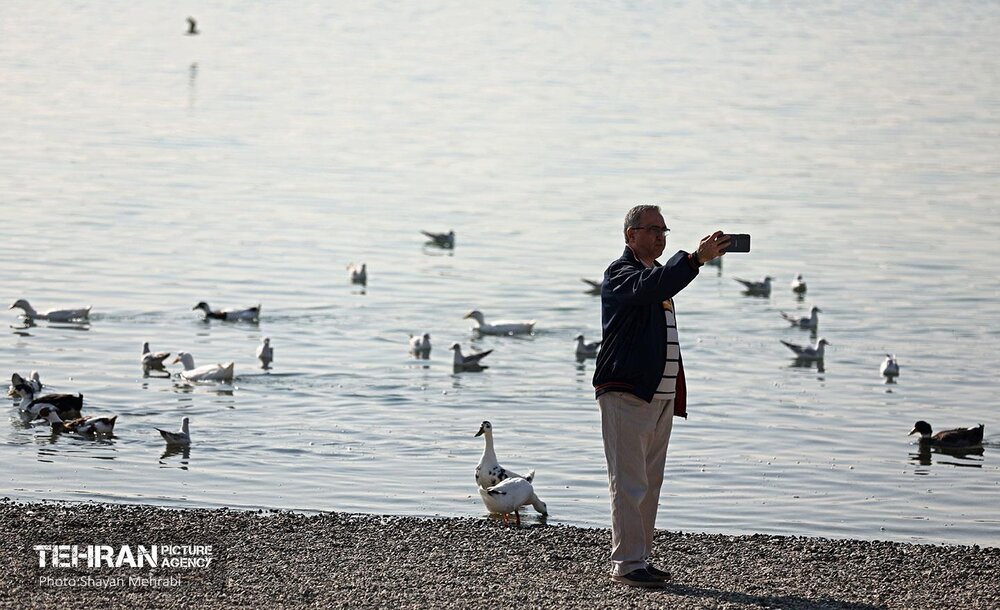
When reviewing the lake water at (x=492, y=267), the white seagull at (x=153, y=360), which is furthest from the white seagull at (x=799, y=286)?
the white seagull at (x=153, y=360)

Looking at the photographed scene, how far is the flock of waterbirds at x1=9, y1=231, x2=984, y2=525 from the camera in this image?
1351 centimetres

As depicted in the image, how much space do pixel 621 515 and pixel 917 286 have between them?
65.9 ft

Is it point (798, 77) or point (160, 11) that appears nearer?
point (798, 77)

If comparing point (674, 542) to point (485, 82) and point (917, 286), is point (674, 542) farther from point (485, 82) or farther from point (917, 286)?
point (485, 82)

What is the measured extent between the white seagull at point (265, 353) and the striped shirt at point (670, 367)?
12339 millimetres

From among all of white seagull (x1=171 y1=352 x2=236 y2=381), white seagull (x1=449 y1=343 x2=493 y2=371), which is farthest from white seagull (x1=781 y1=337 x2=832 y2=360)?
white seagull (x1=171 y1=352 x2=236 y2=381)

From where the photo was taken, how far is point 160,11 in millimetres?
105188

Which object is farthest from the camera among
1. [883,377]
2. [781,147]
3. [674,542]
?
[781,147]

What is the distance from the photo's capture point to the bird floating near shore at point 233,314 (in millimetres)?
24297

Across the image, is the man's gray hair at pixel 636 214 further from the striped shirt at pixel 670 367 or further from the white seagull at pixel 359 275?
the white seagull at pixel 359 275

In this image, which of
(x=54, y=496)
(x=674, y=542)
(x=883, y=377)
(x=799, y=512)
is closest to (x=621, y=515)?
(x=674, y=542)

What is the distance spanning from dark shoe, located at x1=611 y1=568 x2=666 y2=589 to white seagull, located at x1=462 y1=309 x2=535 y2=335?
1411 centimetres

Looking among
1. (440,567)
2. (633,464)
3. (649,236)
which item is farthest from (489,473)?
(649,236)

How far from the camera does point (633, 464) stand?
9.55 meters
